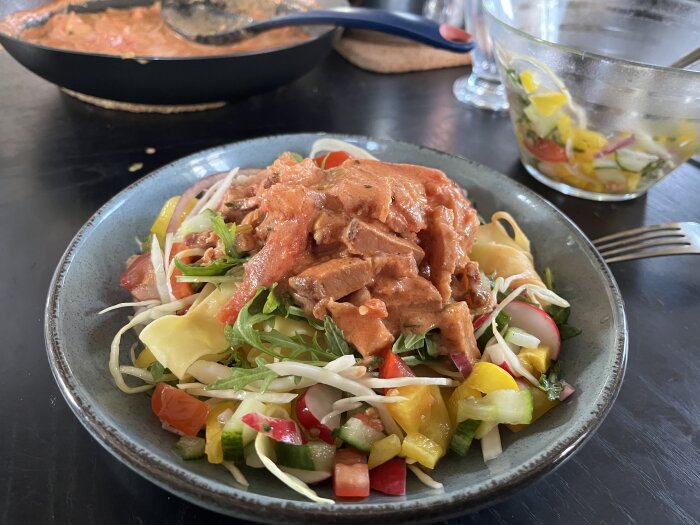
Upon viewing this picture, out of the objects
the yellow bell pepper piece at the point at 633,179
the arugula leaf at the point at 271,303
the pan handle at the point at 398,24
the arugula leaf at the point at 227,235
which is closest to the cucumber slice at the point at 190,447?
the arugula leaf at the point at 271,303

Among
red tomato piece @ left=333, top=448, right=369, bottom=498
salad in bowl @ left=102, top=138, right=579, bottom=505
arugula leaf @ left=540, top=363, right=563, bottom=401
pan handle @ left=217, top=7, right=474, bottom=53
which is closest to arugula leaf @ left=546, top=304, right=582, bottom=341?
salad in bowl @ left=102, top=138, right=579, bottom=505

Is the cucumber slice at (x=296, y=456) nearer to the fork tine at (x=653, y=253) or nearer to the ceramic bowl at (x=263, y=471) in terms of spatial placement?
the ceramic bowl at (x=263, y=471)

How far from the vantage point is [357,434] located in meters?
1.93

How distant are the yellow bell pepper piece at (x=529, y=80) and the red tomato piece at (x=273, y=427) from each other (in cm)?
241

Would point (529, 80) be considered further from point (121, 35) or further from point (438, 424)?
point (121, 35)

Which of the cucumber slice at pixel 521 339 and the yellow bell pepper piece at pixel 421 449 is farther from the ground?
the cucumber slice at pixel 521 339

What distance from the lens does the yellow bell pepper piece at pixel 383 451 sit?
189cm

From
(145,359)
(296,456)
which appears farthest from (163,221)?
(296,456)

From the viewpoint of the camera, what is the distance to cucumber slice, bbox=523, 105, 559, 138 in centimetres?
342

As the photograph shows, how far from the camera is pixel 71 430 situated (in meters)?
2.15

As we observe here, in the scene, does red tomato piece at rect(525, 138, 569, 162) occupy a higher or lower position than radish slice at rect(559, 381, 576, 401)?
higher

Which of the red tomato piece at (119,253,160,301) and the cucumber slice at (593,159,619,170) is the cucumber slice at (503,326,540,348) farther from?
the cucumber slice at (593,159,619,170)

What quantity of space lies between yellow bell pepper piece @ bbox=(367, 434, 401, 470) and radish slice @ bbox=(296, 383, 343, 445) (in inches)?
5.8

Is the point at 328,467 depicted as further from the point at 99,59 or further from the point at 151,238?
the point at 99,59
